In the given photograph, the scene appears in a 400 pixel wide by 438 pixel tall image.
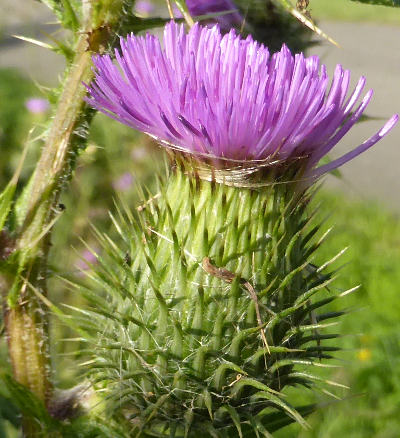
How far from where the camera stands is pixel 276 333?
56.1 inches

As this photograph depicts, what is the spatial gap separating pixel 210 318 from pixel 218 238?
0.58 feet

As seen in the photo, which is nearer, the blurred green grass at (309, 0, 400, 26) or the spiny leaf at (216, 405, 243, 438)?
the spiny leaf at (216, 405, 243, 438)

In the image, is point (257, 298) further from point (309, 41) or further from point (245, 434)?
point (309, 41)

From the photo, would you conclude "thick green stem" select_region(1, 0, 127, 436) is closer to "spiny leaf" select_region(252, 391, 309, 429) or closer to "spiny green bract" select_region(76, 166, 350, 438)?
"spiny green bract" select_region(76, 166, 350, 438)

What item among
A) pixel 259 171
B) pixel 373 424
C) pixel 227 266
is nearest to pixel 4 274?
pixel 227 266

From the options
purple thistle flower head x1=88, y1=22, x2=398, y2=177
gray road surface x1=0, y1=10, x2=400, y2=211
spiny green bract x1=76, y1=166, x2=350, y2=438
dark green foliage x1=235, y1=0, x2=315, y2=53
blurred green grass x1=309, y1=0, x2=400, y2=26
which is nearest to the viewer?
purple thistle flower head x1=88, y1=22, x2=398, y2=177

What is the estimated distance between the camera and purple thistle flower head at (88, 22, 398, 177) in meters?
1.28

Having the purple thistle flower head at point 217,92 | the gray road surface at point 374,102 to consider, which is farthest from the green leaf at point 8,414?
the gray road surface at point 374,102

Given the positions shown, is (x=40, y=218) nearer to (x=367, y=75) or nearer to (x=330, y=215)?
(x=330, y=215)

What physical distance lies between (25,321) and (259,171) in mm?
654

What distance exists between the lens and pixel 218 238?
4.65 feet

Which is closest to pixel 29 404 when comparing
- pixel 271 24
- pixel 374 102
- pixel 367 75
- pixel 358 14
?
pixel 271 24

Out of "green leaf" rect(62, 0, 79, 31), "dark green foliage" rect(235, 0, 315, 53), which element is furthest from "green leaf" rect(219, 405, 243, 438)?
"dark green foliage" rect(235, 0, 315, 53)

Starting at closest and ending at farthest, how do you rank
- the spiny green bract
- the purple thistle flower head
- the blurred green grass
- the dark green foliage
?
the purple thistle flower head, the spiny green bract, the dark green foliage, the blurred green grass
